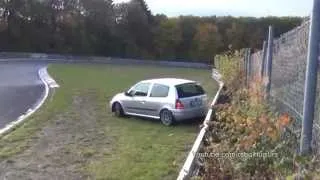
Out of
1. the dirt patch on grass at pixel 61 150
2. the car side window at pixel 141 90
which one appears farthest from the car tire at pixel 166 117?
the dirt patch on grass at pixel 61 150

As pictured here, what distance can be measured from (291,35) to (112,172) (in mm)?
4025

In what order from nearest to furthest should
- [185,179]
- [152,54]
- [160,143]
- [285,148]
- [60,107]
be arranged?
[285,148] → [185,179] → [160,143] → [60,107] → [152,54]

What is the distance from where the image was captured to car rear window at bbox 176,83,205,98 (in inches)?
709

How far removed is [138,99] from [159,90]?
0.90m

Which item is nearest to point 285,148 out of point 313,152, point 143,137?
point 313,152

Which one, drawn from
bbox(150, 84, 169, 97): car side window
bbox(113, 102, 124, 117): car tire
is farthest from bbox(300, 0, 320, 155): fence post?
bbox(113, 102, 124, 117): car tire

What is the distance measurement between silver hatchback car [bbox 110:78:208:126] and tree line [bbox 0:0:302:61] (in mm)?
59343

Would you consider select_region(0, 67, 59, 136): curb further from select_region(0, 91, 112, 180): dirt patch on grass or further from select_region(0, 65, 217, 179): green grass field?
select_region(0, 91, 112, 180): dirt patch on grass

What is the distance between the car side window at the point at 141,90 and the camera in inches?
748

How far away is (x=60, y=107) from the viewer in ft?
71.2

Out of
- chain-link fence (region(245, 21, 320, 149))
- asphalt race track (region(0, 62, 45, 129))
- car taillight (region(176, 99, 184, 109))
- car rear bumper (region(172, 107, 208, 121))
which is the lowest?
asphalt race track (region(0, 62, 45, 129))

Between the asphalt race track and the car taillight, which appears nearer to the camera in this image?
the car taillight

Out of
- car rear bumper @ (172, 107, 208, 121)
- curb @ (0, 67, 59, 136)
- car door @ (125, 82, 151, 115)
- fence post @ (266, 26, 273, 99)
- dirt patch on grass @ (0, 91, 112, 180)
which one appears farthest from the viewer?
car door @ (125, 82, 151, 115)

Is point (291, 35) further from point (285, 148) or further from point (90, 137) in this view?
point (90, 137)
